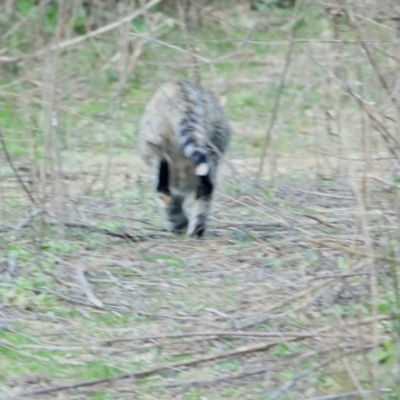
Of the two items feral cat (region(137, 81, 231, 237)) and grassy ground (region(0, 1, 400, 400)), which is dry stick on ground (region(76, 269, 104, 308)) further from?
feral cat (region(137, 81, 231, 237))

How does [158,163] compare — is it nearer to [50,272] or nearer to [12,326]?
[50,272]

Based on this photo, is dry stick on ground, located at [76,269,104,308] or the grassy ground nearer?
the grassy ground

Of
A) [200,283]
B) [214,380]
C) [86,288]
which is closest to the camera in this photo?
[214,380]

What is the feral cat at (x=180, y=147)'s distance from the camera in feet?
22.6

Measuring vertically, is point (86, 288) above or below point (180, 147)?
below

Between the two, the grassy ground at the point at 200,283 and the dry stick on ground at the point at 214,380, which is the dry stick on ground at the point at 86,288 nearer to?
the grassy ground at the point at 200,283

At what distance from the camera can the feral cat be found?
22.6 feet

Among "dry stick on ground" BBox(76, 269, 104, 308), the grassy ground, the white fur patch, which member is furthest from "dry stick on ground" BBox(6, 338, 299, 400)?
the white fur patch

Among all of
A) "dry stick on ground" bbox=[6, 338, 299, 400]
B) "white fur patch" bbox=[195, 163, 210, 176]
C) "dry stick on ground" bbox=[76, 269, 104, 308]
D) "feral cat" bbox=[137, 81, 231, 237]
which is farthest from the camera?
"feral cat" bbox=[137, 81, 231, 237]

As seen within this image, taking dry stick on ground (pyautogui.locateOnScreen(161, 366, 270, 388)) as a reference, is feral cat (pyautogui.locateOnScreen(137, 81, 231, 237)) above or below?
above

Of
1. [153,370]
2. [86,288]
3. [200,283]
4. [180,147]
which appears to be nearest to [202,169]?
[180,147]

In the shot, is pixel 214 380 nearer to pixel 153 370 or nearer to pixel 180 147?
pixel 153 370

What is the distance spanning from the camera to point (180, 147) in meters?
6.81

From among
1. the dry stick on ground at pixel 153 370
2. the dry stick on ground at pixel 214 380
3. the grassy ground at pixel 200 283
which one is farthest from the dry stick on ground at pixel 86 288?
the dry stick on ground at pixel 214 380
